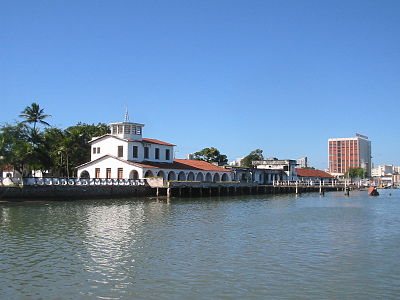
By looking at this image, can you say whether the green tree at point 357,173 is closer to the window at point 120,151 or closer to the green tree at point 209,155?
the green tree at point 209,155

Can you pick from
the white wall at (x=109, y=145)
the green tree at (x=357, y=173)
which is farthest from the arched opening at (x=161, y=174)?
the green tree at (x=357, y=173)

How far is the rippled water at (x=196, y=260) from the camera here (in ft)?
46.2

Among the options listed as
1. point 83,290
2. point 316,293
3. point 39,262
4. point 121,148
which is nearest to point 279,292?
point 316,293

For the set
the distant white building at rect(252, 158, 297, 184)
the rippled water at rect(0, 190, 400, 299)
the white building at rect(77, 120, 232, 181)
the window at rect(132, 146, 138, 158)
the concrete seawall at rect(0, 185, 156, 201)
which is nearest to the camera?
the rippled water at rect(0, 190, 400, 299)

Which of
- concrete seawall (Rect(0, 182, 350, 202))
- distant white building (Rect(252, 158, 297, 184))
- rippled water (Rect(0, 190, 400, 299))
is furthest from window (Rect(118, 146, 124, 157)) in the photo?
distant white building (Rect(252, 158, 297, 184))

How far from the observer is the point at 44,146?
65562mm

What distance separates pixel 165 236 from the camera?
24484 millimetres

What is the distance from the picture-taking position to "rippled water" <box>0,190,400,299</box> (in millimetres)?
14079

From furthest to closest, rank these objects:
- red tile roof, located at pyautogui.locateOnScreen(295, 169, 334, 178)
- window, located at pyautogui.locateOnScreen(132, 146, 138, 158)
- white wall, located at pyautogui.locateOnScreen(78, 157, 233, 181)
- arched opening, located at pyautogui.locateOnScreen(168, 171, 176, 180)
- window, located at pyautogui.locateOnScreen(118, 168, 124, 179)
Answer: red tile roof, located at pyautogui.locateOnScreen(295, 169, 334, 178) → arched opening, located at pyautogui.locateOnScreen(168, 171, 176, 180) → window, located at pyautogui.locateOnScreen(132, 146, 138, 158) → window, located at pyautogui.locateOnScreen(118, 168, 124, 179) → white wall, located at pyautogui.locateOnScreen(78, 157, 233, 181)

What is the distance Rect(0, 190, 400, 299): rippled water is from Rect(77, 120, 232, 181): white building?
35123 millimetres

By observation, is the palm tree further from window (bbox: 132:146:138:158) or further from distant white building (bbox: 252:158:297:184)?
distant white building (bbox: 252:158:297:184)

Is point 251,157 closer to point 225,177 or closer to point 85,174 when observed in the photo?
point 225,177

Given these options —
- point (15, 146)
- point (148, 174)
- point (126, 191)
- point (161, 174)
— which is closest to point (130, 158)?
point (148, 174)

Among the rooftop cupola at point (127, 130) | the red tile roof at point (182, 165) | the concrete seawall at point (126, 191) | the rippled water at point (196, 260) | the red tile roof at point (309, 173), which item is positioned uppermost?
the rooftop cupola at point (127, 130)
